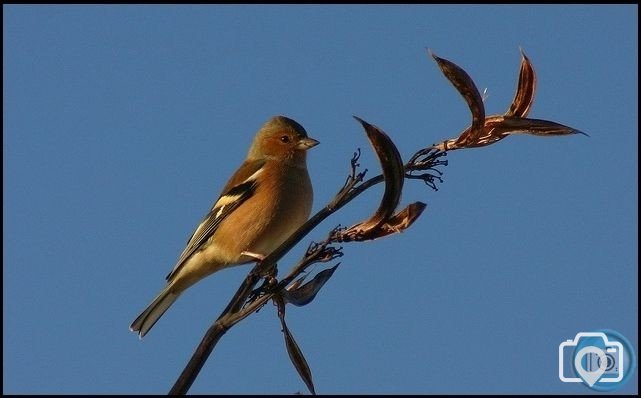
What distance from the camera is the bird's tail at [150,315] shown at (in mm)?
7309

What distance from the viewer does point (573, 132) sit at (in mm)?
2771

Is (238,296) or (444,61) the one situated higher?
(444,61)

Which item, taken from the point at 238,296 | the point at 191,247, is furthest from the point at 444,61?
the point at 191,247

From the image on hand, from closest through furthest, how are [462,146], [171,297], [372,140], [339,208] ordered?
1. [372,140]
2. [339,208]
3. [462,146]
4. [171,297]

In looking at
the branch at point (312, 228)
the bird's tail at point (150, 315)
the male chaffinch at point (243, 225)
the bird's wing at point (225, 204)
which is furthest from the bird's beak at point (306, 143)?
the branch at point (312, 228)

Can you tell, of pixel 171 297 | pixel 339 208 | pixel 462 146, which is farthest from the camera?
pixel 171 297

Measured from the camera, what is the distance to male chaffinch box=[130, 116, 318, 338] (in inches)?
305

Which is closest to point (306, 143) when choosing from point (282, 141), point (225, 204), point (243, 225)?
point (282, 141)

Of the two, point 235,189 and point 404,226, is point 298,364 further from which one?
point 235,189

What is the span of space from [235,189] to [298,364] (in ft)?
19.8

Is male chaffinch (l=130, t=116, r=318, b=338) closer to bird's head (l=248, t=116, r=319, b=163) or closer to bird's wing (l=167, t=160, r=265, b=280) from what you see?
bird's wing (l=167, t=160, r=265, b=280)

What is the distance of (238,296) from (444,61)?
0.99 meters

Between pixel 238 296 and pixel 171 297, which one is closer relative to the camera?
pixel 238 296

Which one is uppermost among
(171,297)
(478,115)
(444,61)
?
(444,61)
